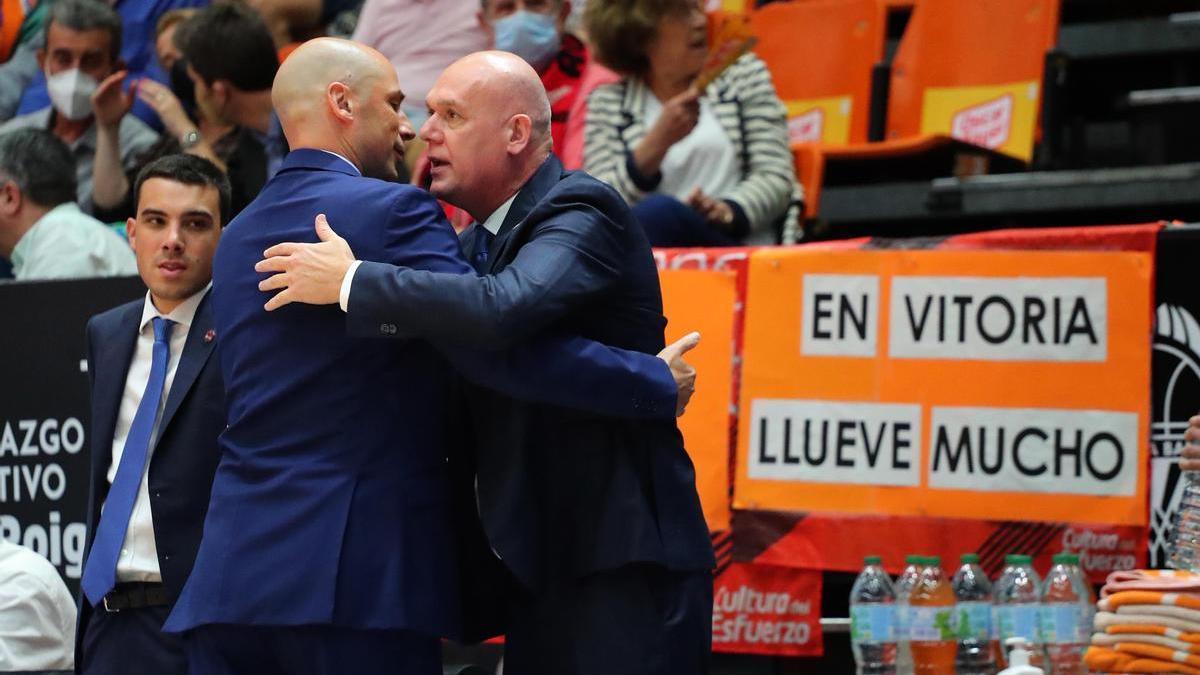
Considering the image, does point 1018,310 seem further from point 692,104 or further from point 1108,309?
point 692,104

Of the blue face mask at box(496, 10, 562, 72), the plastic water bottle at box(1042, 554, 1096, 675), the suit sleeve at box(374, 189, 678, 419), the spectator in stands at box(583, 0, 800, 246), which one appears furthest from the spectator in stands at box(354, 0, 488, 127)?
the suit sleeve at box(374, 189, 678, 419)

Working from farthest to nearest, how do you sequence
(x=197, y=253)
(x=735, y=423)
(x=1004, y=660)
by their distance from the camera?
1. (x=735, y=423)
2. (x=1004, y=660)
3. (x=197, y=253)

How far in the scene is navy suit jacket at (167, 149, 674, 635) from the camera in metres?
3.18

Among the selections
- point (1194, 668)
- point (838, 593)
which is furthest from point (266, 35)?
point (1194, 668)

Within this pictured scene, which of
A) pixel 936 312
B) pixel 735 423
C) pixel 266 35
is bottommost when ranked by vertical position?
pixel 735 423

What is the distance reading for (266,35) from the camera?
270 inches

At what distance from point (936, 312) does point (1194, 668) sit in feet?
4.53

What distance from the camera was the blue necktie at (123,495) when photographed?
12.6 ft

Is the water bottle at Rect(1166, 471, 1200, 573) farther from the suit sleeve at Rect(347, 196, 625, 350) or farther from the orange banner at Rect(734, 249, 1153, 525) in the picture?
the suit sleeve at Rect(347, 196, 625, 350)

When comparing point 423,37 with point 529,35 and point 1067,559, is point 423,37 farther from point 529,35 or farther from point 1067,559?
point 1067,559

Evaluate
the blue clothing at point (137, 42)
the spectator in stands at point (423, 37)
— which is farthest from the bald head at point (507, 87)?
the blue clothing at point (137, 42)

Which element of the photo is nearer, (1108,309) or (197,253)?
(197,253)

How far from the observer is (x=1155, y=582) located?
407 centimetres

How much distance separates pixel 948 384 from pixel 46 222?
10.6 feet
